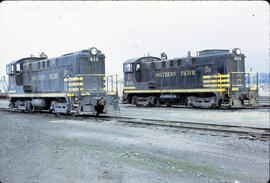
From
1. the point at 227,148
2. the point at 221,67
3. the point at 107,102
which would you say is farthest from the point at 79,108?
the point at 221,67

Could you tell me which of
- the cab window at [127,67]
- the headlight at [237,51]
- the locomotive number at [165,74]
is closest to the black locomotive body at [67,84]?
the locomotive number at [165,74]

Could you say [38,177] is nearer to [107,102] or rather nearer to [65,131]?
[65,131]

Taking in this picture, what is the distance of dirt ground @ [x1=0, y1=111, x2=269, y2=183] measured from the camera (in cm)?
441

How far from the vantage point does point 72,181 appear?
429cm

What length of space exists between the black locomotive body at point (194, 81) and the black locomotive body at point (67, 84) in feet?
21.4

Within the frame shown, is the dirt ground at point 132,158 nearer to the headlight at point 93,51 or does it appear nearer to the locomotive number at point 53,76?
the headlight at point 93,51

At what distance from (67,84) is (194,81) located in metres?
8.67

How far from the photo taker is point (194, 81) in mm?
17953

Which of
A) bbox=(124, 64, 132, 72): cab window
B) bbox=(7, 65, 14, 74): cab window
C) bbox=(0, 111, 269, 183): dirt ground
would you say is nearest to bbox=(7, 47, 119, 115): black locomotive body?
bbox=(7, 65, 14, 74): cab window

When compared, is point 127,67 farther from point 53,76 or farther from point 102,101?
point 102,101

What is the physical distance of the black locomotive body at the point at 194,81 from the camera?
53.5 feet

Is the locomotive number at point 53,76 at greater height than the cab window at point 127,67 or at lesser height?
lesser

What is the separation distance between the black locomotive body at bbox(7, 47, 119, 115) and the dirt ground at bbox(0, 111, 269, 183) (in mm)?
4770

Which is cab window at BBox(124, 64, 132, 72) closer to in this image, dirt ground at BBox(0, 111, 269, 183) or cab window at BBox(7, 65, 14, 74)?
cab window at BBox(7, 65, 14, 74)
